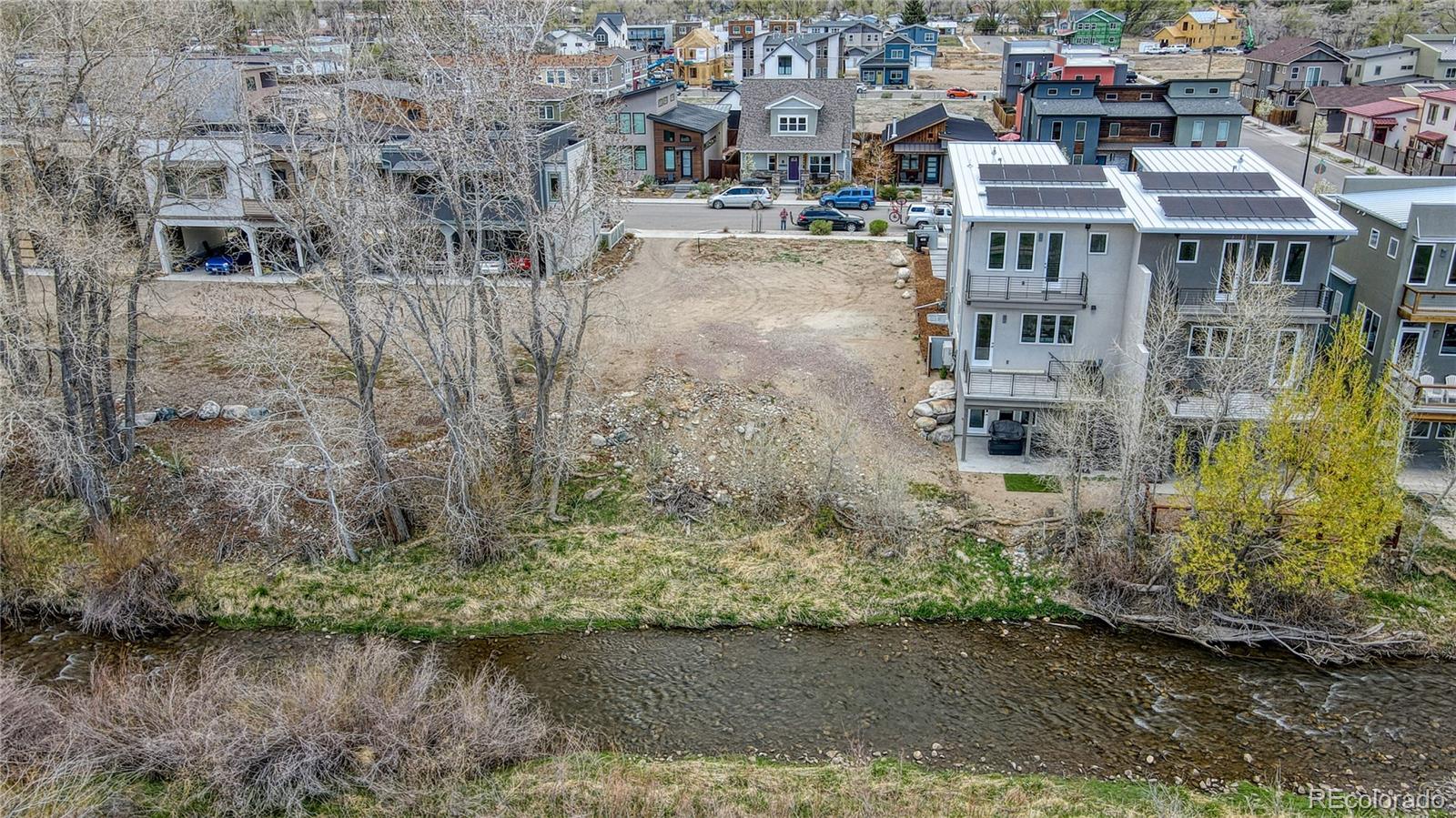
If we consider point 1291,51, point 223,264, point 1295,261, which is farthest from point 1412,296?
point 1291,51

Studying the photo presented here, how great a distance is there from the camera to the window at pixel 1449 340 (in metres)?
25.3

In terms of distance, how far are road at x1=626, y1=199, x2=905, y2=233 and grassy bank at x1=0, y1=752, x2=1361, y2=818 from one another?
32584mm

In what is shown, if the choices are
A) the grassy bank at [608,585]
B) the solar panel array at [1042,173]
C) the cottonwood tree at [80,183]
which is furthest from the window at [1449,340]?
the cottonwood tree at [80,183]

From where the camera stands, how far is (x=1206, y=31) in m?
104

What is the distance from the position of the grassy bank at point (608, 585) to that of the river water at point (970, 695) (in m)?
0.50

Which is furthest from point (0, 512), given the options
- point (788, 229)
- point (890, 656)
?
point (788, 229)

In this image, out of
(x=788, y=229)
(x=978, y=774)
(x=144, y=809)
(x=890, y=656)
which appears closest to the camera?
(x=144, y=809)

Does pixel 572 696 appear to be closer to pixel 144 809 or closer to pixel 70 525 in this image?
pixel 144 809

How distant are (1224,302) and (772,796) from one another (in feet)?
55.4

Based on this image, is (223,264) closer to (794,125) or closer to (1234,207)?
(794,125)

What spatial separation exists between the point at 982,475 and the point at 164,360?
1066 inches

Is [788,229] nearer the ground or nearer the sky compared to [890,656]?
nearer the sky

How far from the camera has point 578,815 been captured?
1681 centimetres

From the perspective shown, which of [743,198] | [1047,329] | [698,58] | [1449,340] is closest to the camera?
[1449,340]
